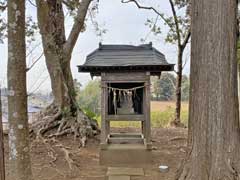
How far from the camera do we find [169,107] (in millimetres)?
12141

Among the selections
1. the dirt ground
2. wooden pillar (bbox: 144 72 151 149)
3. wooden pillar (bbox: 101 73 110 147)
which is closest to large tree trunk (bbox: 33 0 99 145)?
the dirt ground

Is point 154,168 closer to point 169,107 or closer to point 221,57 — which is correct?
point 221,57

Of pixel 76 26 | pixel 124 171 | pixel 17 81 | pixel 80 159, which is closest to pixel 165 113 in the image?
pixel 76 26

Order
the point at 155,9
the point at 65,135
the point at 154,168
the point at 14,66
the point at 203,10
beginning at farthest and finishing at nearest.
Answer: the point at 155,9
the point at 65,135
the point at 154,168
the point at 203,10
the point at 14,66

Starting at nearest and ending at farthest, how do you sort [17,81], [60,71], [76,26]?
1. [17,81]
2. [60,71]
3. [76,26]

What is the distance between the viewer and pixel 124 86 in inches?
240

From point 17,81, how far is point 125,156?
105 inches

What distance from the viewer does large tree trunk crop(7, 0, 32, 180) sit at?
3502 millimetres

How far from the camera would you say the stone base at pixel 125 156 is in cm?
560

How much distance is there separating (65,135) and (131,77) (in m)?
2.30

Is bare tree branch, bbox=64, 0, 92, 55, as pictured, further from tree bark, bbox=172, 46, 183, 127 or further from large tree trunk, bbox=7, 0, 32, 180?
tree bark, bbox=172, 46, 183, 127

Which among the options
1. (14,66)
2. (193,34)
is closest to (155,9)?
(193,34)

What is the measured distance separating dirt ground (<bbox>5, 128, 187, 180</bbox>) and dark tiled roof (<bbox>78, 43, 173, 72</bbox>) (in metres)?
1.54

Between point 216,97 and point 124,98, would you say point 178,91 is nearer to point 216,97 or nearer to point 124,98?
point 124,98
